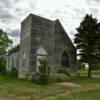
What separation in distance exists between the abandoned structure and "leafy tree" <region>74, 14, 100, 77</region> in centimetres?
143

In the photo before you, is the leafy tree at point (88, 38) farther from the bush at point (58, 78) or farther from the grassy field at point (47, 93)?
the grassy field at point (47, 93)

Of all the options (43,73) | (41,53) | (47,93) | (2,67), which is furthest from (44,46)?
(2,67)

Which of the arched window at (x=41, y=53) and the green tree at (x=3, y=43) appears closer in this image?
the arched window at (x=41, y=53)

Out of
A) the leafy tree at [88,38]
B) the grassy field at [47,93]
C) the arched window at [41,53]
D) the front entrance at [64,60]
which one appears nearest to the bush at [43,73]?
the grassy field at [47,93]

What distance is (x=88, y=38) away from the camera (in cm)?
2578

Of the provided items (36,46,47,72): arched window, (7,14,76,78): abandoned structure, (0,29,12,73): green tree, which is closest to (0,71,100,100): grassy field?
(7,14,76,78): abandoned structure

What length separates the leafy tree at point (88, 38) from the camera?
2556 cm

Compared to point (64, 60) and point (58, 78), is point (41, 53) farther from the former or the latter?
point (64, 60)

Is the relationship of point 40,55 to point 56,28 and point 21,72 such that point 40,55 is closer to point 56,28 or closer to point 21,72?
point 21,72

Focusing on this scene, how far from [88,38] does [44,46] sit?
22.3 ft

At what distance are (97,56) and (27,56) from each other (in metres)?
10.5

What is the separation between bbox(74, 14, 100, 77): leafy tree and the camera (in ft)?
83.9

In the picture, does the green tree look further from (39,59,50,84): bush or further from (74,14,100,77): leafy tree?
(39,59,50,84): bush

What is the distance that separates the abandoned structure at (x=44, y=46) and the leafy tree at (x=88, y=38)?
4.69 feet
